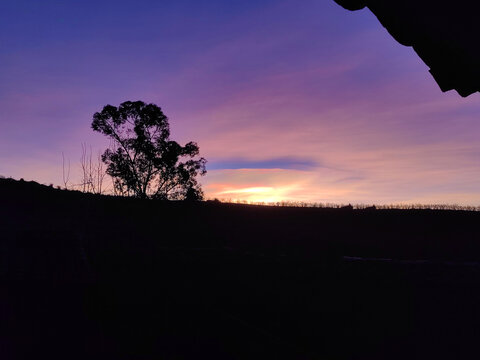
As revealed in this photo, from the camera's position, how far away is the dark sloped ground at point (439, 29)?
8.35 feet

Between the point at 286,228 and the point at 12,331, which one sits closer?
the point at 12,331

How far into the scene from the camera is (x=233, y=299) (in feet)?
29.6

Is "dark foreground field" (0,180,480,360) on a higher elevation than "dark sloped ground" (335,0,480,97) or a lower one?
lower

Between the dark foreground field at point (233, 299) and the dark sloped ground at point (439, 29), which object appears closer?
the dark sloped ground at point (439, 29)

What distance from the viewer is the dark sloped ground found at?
8.35 ft

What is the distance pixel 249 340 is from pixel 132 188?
26843 millimetres

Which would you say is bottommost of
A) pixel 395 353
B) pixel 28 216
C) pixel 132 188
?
pixel 395 353

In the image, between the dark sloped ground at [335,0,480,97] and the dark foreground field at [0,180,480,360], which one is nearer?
the dark sloped ground at [335,0,480,97]

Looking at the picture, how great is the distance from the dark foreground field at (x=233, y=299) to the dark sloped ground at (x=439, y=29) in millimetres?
3968

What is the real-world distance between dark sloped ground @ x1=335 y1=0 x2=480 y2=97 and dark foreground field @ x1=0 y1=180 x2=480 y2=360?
3.97 m

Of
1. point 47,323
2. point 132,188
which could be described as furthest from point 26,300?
point 132,188

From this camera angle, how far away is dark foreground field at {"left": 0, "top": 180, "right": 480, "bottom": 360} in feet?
18.5

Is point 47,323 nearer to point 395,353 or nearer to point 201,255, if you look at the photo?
point 395,353

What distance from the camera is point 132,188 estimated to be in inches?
1236
